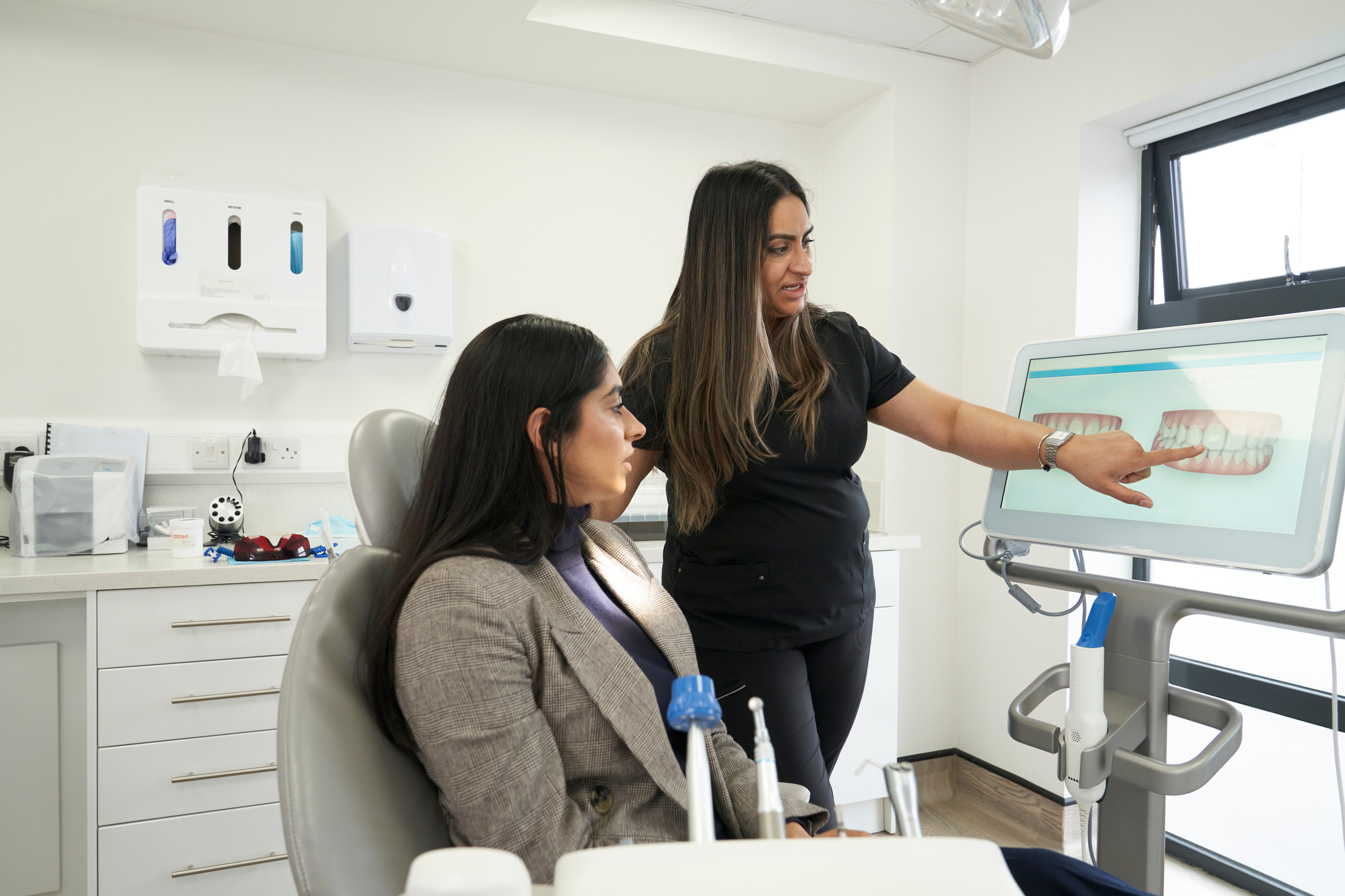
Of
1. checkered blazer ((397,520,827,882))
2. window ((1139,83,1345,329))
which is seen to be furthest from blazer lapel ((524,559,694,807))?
window ((1139,83,1345,329))

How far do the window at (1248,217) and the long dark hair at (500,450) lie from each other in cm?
203

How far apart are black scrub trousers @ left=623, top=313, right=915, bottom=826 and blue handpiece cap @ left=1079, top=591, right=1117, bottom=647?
0.39 meters

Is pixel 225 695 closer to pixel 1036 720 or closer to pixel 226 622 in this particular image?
pixel 226 622

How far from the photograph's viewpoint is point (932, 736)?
2.89m

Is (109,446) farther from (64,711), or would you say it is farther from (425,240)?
(425,240)

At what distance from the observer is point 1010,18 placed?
3.00ft

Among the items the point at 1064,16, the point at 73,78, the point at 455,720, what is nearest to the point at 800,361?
the point at 1064,16

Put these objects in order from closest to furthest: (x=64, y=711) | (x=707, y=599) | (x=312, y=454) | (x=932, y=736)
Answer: (x=707, y=599) → (x=64, y=711) → (x=312, y=454) → (x=932, y=736)

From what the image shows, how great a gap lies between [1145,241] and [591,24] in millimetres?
1745

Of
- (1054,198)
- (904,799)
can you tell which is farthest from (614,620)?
(1054,198)

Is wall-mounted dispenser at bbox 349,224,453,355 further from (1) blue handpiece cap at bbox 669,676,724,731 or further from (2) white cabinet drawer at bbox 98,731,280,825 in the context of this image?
(1) blue handpiece cap at bbox 669,676,724,731

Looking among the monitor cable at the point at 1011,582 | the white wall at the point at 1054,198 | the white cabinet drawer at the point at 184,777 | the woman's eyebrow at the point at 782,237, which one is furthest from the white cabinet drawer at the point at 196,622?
the white wall at the point at 1054,198

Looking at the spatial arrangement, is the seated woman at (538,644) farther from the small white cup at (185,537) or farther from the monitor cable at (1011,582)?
the small white cup at (185,537)

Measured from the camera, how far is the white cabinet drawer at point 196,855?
1797 mm
